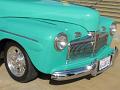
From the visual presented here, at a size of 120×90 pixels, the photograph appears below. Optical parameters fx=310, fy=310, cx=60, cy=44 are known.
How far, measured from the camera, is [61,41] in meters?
4.34

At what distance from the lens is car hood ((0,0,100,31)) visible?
4.88 m

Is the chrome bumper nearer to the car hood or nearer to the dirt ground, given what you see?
the dirt ground

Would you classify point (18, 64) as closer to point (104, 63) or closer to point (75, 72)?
point (75, 72)

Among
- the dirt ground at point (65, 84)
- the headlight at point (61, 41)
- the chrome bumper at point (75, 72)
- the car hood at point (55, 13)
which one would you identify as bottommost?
the dirt ground at point (65, 84)

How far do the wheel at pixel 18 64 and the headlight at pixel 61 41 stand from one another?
53 cm

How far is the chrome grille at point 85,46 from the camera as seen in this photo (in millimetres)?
4535

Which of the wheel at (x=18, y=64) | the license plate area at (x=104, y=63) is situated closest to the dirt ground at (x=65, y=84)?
the wheel at (x=18, y=64)

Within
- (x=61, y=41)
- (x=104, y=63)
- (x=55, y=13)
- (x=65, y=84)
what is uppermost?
(x=55, y=13)

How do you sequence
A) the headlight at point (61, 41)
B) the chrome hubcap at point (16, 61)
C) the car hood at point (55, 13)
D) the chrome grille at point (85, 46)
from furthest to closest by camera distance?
the car hood at point (55, 13) → the chrome hubcap at point (16, 61) → the chrome grille at point (85, 46) → the headlight at point (61, 41)

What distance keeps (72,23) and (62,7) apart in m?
0.35

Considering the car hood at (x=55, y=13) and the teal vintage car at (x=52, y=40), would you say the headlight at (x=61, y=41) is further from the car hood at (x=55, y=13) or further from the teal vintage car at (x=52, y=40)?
the car hood at (x=55, y=13)

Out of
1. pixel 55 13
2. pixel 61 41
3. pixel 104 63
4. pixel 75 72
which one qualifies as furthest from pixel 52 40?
pixel 104 63

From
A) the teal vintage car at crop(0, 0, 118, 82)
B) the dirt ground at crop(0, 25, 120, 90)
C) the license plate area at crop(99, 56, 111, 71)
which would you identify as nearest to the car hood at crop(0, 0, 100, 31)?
the teal vintage car at crop(0, 0, 118, 82)

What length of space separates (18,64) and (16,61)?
0.07 m
